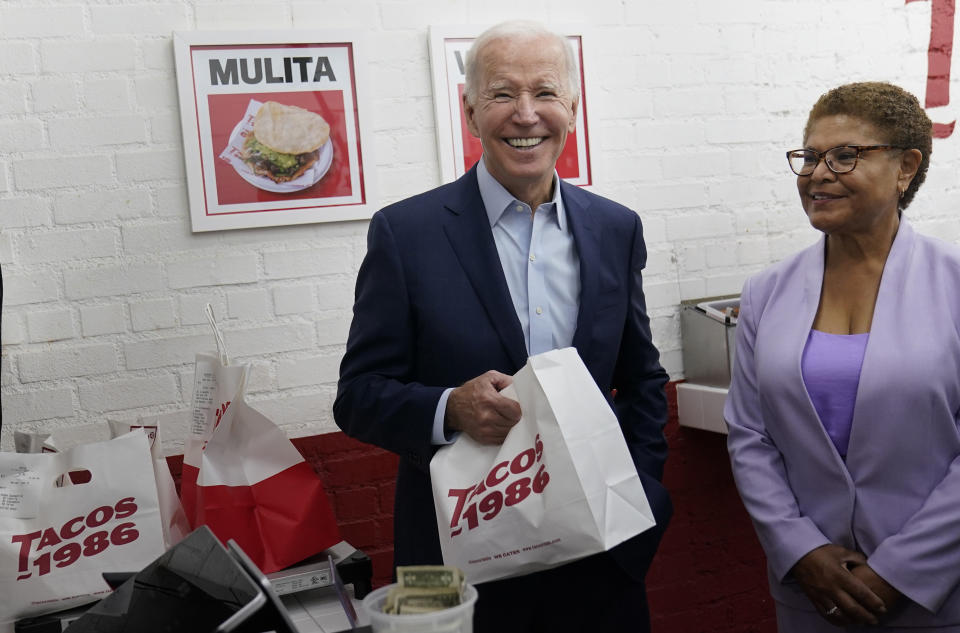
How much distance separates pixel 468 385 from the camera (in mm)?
1534

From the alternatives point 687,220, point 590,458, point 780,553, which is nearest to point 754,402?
point 780,553

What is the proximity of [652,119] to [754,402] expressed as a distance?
1.18 meters

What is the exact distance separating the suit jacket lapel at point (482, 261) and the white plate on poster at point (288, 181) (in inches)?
32.0

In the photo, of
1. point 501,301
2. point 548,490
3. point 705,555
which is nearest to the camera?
point 548,490

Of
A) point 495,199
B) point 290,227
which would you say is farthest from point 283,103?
point 495,199

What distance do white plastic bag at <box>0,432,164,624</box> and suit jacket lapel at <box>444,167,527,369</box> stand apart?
73 cm

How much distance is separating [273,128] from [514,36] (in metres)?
0.96

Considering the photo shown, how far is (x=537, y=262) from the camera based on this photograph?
5.65 ft

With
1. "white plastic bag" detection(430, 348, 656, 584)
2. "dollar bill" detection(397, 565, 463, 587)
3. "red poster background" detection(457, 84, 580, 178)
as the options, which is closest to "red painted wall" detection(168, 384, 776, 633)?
"red poster background" detection(457, 84, 580, 178)

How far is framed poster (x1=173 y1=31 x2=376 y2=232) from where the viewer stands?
236 centimetres

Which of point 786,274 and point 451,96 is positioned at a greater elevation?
point 451,96

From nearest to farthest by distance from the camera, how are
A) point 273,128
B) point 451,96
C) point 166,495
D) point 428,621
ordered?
point 428,621, point 166,495, point 273,128, point 451,96

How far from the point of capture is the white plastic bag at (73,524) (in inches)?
68.5

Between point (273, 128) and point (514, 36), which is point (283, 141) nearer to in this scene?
point (273, 128)
